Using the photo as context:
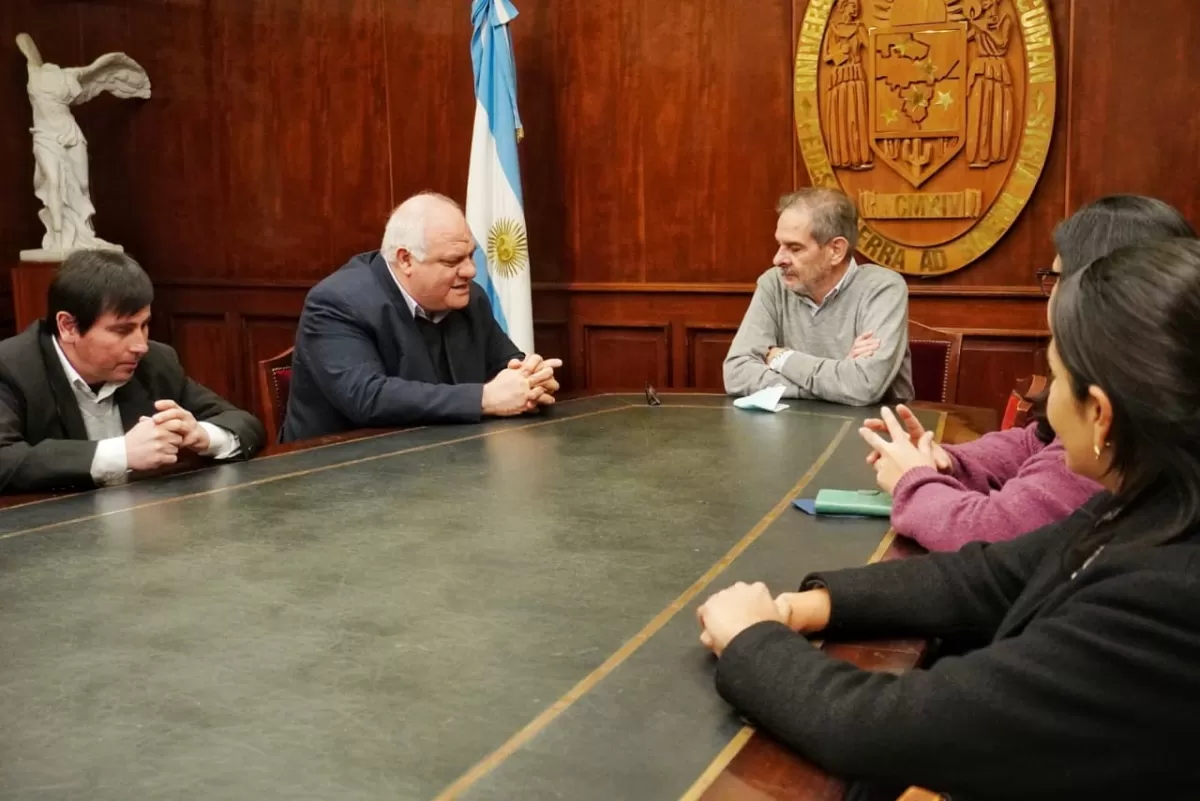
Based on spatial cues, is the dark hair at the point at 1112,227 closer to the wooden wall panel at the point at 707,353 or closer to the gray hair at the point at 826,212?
the gray hair at the point at 826,212

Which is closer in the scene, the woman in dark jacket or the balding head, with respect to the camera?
the woman in dark jacket

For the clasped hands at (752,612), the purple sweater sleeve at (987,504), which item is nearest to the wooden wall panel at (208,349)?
the purple sweater sleeve at (987,504)

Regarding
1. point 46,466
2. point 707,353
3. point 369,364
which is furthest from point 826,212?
point 46,466

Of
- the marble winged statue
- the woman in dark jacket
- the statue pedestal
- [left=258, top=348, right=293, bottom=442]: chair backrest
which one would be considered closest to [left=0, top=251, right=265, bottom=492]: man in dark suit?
[left=258, top=348, right=293, bottom=442]: chair backrest

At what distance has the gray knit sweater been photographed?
340 centimetres

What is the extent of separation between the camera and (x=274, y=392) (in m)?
3.41

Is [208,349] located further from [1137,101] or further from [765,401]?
[1137,101]

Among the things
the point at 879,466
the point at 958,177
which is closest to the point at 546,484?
the point at 879,466

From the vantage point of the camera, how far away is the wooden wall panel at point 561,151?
4.57 metres

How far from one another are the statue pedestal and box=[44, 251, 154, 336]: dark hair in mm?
3295

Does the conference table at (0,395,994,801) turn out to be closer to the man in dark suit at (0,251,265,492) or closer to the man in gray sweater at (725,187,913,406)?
the man in dark suit at (0,251,265,492)

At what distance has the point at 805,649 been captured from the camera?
48.3 inches

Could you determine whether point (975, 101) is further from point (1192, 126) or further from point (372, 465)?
point (372, 465)

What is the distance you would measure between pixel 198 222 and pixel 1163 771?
615cm
